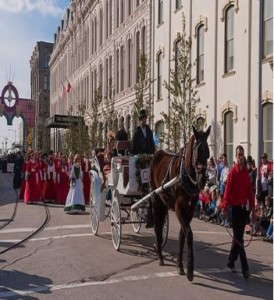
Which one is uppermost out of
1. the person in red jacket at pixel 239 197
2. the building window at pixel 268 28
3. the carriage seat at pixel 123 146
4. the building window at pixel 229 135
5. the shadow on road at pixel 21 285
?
the building window at pixel 268 28

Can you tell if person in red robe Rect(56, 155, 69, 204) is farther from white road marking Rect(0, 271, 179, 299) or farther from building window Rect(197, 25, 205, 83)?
white road marking Rect(0, 271, 179, 299)

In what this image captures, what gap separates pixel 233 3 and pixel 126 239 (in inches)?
461

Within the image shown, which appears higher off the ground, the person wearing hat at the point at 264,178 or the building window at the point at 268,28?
the building window at the point at 268,28

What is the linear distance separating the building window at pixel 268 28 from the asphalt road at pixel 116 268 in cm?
733

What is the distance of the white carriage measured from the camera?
9.88 m

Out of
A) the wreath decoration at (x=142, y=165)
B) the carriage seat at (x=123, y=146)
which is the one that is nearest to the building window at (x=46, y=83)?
the carriage seat at (x=123, y=146)

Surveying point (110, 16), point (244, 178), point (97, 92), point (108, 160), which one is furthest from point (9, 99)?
point (244, 178)

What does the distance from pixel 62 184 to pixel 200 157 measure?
1386 centimetres

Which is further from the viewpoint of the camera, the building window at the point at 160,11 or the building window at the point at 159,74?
the building window at the point at 160,11

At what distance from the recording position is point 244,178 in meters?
7.98

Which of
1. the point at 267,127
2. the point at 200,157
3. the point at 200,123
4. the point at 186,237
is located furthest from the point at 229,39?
the point at 186,237

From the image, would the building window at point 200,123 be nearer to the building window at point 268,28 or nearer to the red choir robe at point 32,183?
the building window at point 268,28

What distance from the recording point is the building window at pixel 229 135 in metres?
19.5

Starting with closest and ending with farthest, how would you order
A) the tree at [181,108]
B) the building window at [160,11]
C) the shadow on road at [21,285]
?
the shadow on road at [21,285] < the tree at [181,108] < the building window at [160,11]
